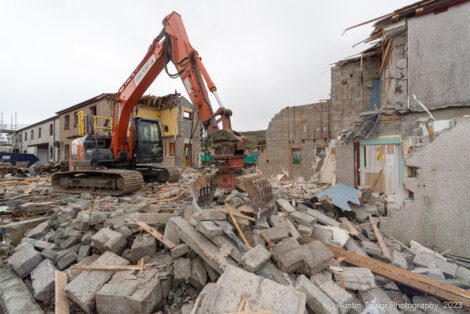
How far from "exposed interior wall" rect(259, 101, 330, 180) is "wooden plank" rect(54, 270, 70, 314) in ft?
43.5

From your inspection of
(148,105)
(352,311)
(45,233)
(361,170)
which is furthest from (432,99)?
(148,105)

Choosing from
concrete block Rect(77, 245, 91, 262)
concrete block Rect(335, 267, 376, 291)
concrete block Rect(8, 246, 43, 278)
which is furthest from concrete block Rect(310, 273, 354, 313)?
concrete block Rect(8, 246, 43, 278)

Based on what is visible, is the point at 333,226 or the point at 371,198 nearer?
the point at 333,226

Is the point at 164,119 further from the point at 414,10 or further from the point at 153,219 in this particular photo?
the point at 414,10

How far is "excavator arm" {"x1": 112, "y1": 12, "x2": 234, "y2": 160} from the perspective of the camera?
4848 millimetres

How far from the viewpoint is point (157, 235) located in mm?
3734

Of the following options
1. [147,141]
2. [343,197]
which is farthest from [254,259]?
[147,141]

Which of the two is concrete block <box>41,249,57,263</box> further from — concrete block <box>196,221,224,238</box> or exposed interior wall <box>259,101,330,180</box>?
exposed interior wall <box>259,101,330,180</box>

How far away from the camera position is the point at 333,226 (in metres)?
4.80

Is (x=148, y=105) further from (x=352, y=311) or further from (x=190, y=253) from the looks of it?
(x=352, y=311)

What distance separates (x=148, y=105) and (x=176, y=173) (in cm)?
1257

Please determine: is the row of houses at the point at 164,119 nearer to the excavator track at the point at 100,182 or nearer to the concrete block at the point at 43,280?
the excavator track at the point at 100,182

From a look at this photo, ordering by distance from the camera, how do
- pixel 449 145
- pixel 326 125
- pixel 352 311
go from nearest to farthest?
1. pixel 352 311
2. pixel 449 145
3. pixel 326 125

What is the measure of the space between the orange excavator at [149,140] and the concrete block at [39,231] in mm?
2376
